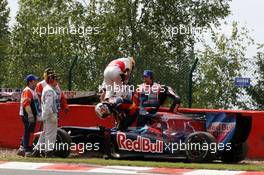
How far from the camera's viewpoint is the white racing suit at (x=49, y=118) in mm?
14109

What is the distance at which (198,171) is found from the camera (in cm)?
1217

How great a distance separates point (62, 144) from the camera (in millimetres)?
14203

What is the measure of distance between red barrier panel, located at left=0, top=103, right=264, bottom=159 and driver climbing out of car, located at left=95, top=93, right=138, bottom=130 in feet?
4.67

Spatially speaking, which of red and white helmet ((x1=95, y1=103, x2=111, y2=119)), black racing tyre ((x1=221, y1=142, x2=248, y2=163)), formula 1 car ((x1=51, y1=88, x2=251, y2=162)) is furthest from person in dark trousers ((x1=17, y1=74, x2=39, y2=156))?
black racing tyre ((x1=221, y1=142, x2=248, y2=163))

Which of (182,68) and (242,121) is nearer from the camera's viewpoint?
(242,121)

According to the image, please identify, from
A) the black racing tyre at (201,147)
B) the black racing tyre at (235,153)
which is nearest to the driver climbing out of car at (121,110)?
the black racing tyre at (201,147)

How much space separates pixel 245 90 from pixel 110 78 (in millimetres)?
5295

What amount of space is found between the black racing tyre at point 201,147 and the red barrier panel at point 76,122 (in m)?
1.55

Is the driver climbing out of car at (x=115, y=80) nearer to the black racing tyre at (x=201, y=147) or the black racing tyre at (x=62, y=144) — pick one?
the black racing tyre at (x=62, y=144)

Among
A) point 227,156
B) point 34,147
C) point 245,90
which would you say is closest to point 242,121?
point 227,156

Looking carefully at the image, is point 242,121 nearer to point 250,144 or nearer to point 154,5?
point 250,144

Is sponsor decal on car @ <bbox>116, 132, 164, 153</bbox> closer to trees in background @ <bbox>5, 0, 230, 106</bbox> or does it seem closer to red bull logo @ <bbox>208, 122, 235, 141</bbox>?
red bull logo @ <bbox>208, 122, 235, 141</bbox>

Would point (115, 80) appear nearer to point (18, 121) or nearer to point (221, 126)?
point (221, 126)

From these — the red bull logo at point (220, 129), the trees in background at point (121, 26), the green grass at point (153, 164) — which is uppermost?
the trees in background at point (121, 26)
